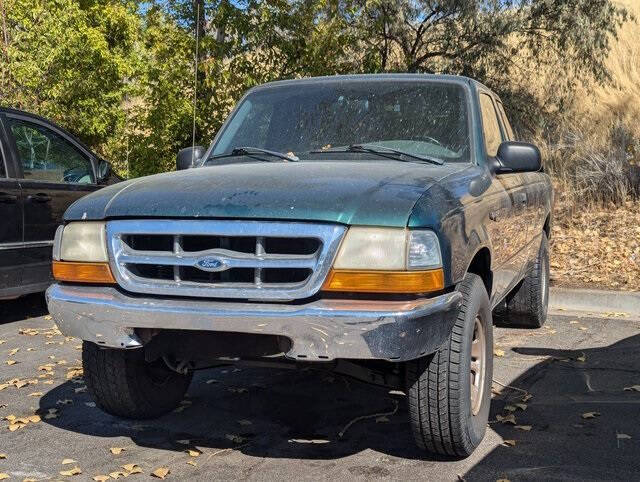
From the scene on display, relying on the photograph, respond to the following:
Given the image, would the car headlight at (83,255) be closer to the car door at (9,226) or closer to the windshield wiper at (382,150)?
the windshield wiper at (382,150)

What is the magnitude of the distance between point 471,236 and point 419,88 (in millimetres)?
1454

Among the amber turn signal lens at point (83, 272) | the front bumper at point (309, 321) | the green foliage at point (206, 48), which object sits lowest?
the front bumper at point (309, 321)

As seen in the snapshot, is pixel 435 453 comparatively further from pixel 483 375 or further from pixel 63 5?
pixel 63 5

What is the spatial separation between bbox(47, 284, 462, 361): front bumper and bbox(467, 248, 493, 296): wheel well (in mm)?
714

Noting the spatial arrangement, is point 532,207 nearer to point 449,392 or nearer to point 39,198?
point 449,392

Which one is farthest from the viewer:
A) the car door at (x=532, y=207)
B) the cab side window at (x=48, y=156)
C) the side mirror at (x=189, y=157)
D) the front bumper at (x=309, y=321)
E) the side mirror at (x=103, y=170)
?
the side mirror at (x=103, y=170)

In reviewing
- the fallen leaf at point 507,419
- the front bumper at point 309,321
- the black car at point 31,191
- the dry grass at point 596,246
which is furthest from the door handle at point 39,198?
the dry grass at point 596,246

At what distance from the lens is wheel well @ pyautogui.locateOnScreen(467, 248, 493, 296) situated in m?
4.35

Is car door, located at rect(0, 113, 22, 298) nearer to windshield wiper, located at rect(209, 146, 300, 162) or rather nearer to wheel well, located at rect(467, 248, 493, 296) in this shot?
windshield wiper, located at rect(209, 146, 300, 162)

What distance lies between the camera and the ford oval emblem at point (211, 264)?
3555mm

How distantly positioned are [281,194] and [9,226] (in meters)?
4.30

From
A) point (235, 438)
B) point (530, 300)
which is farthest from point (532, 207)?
point (235, 438)

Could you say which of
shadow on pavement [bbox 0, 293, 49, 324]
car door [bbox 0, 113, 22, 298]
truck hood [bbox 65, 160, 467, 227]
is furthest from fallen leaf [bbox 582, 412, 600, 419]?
shadow on pavement [bbox 0, 293, 49, 324]

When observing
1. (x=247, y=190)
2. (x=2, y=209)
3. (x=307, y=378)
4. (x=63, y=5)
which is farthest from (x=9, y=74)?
(x=247, y=190)
